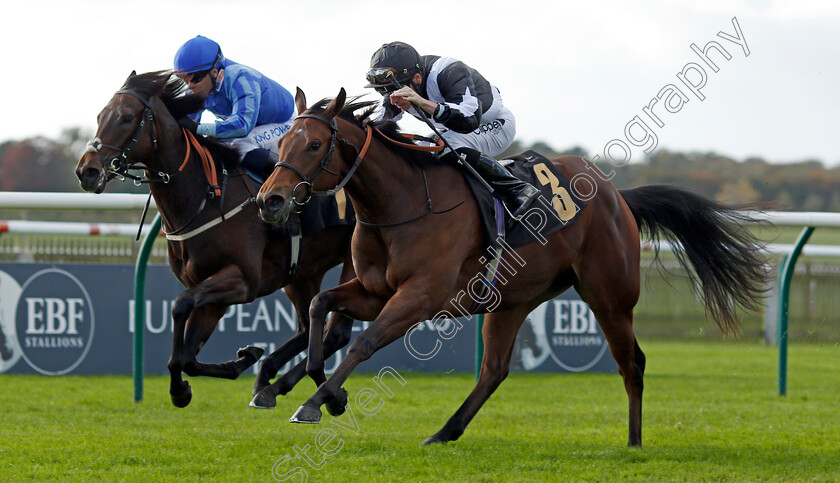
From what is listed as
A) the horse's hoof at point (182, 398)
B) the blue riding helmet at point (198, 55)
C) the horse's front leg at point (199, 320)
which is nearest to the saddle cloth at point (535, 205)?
the horse's front leg at point (199, 320)

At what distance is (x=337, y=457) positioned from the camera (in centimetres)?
442

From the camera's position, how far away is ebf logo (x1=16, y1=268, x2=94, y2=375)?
25.7 ft

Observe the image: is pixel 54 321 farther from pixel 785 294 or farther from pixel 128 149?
pixel 785 294

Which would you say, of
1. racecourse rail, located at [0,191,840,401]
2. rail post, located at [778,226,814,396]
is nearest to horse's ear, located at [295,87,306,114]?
racecourse rail, located at [0,191,840,401]

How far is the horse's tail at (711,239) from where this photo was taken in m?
5.62

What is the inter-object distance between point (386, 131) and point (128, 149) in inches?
53.7

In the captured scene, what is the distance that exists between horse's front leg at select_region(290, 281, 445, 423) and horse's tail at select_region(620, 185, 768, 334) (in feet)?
6.58

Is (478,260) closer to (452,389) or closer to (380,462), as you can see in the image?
(380,462)

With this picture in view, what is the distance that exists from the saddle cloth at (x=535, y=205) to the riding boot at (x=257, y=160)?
1236 millimetres

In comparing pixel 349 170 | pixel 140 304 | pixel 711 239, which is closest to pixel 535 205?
pixel 349 170

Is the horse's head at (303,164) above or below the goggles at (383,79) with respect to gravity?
below

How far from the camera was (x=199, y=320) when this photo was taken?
4.87 meters

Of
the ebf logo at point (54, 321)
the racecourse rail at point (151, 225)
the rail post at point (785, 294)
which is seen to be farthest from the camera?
the ebf logo at point (54, 321)

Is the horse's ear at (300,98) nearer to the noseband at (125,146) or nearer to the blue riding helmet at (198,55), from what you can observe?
the noseband at (125,146)
